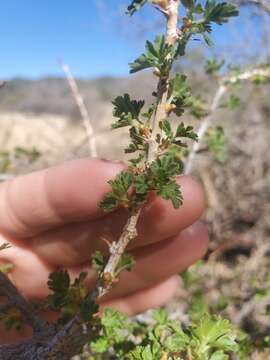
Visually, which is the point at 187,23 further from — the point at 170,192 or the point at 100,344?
the point at 100,344

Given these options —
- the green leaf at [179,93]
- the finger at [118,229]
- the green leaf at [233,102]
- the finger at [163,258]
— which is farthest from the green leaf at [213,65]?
the green leaf at [179,93]

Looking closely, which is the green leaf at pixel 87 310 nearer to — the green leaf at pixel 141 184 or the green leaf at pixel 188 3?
the green leaf at pixel 141 184

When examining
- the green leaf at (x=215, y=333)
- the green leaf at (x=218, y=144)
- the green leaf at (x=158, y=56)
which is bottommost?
the green leaf at (x=215, y=333)

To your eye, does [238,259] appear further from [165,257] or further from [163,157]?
[163,157]

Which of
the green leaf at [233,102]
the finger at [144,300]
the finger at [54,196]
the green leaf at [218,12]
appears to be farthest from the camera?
the green leaf at [233,102]

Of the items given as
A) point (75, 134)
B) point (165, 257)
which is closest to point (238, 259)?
point (165, 257)

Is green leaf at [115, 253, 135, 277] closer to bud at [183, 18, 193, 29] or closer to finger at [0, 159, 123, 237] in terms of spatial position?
finger at [0, 159, 123, 237]
